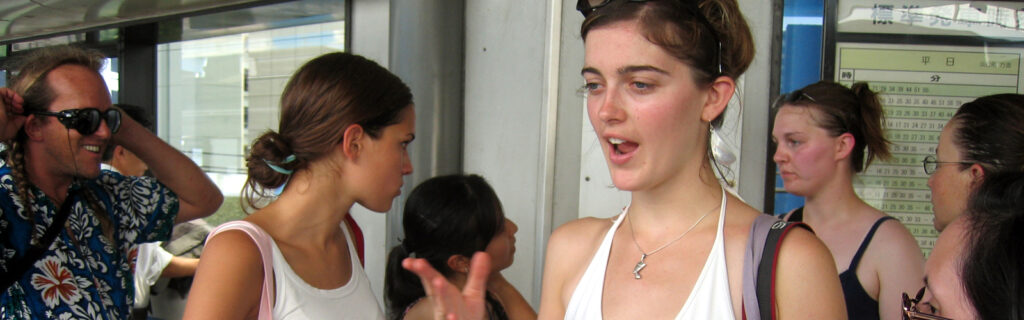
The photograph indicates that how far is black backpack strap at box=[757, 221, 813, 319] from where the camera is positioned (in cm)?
121

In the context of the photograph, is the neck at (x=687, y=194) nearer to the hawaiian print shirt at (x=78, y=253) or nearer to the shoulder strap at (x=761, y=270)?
the shoulder strap at (x=761, y=270)

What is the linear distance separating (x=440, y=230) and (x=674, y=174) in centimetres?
117

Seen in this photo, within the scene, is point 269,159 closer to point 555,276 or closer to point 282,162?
point 282,162

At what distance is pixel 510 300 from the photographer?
2.51 meters

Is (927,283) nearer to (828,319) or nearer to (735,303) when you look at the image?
(828,319)

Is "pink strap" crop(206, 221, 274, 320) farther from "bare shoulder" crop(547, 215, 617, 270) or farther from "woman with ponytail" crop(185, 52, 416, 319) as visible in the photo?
"bare shoulder" crop(547, 215, 617, 270)

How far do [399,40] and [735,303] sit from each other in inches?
91.6

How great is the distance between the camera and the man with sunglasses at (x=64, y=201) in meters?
1.84

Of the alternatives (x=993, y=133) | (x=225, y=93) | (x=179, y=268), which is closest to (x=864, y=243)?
(x=993, y=133)

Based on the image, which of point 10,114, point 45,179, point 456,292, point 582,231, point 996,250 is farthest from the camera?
point 45,179

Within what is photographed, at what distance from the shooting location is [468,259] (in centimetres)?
239

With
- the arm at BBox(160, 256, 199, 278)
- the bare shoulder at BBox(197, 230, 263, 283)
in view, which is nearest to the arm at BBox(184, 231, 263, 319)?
the bare shoulder at BBox(197, 230, 263, 283)

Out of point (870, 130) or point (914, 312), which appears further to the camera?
point (870, 130)

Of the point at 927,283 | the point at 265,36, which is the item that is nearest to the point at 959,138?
the point at 927,283
